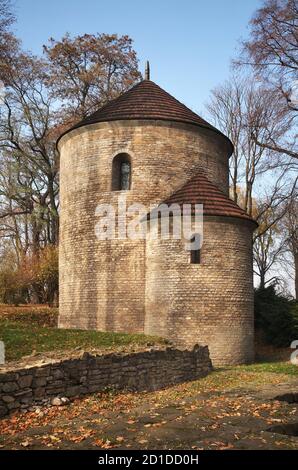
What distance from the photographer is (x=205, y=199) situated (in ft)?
61.5

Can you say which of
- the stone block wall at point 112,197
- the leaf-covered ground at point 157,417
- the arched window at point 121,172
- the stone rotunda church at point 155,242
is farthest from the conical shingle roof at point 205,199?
the leaf-covered ground at point 157,417

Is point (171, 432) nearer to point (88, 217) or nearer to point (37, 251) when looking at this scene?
point (88, 217)

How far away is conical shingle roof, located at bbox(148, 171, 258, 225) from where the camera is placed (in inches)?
727

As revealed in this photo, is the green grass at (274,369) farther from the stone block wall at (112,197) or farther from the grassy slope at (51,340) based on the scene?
the stone block wall at (112,197)

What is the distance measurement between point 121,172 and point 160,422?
46.7ft

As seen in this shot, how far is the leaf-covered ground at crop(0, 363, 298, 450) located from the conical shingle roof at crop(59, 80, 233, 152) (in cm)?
1247

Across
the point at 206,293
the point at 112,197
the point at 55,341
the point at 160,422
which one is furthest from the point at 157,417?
the point at 112,197

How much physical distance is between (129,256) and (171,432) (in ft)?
40.6

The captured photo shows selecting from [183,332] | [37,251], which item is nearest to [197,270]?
[183,332]

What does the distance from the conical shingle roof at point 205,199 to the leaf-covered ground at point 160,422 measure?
8.15 meters

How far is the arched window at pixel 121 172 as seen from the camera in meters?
20.5

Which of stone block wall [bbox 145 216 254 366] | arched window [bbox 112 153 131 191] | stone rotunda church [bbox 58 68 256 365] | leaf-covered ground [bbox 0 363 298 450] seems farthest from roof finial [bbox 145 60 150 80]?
leaf-covered ground [bbox 0 363 298 450]

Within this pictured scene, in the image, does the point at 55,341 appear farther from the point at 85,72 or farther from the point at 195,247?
the point at 85,72

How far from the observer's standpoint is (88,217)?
20.5m
